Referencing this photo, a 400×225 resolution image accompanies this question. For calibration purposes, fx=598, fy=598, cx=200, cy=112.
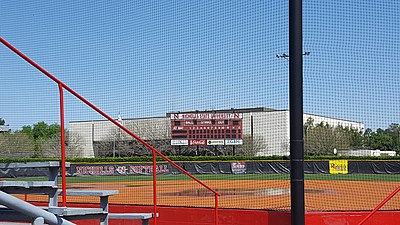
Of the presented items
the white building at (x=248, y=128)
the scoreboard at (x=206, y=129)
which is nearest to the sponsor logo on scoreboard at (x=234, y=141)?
the scoreboard at (x=206, y=129)

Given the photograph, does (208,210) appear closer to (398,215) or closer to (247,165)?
(398,215)

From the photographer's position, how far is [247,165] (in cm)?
2081

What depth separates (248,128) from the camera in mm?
12336

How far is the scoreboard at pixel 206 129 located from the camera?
1376 cm

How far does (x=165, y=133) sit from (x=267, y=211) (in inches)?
286

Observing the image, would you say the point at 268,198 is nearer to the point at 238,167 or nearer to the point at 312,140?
the point at 312,140

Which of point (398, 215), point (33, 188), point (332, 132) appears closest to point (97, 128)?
point (332, 132)

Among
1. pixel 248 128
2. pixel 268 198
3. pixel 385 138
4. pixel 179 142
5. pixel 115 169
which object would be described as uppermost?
pixel 248 128

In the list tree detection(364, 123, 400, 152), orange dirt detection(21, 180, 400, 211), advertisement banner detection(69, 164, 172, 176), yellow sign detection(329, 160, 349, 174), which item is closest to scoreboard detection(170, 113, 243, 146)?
orange dirt detection(21, 180, 400, 211)

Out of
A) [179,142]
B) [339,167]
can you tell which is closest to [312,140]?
[179,142]

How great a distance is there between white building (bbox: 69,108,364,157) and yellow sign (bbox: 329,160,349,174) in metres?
8.05

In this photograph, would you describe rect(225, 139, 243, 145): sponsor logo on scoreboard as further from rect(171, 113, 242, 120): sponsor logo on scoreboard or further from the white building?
the white building

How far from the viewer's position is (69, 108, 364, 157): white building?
32.0ft

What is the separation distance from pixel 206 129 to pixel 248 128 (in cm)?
423
